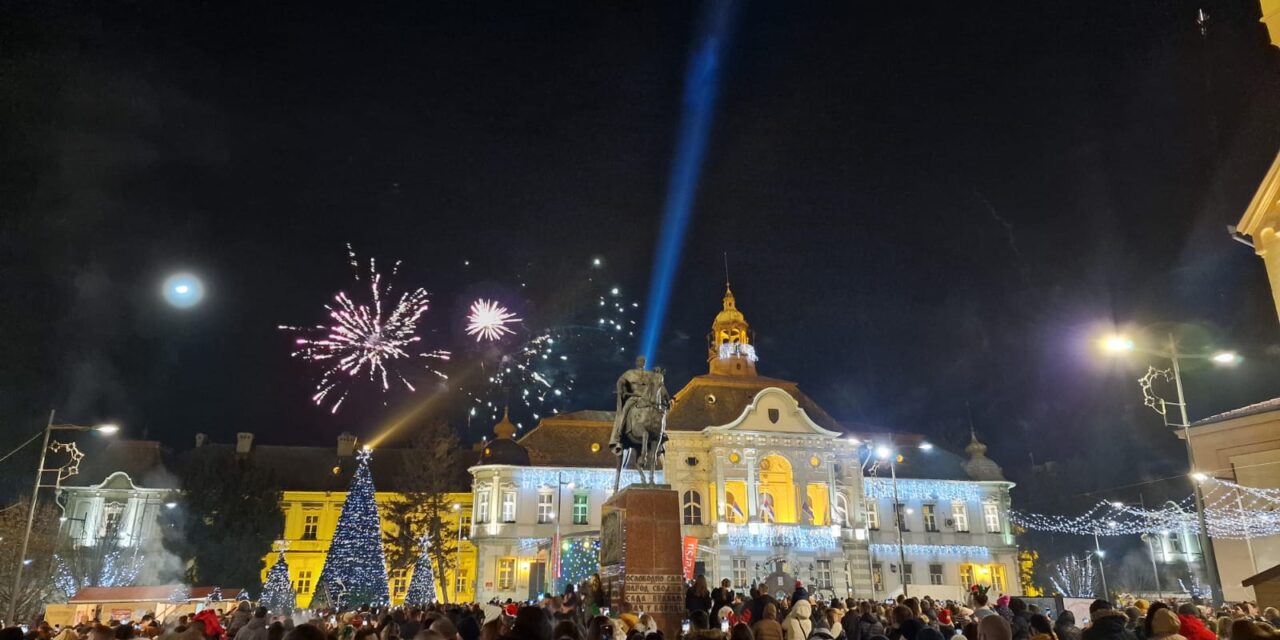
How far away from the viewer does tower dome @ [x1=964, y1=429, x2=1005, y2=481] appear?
5378 centimetres

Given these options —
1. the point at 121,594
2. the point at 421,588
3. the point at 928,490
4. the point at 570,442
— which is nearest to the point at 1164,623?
the point at 121,594

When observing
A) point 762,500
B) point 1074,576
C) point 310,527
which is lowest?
point 1074,576

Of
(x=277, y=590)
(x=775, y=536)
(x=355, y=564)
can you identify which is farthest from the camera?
(x=775, y=536)

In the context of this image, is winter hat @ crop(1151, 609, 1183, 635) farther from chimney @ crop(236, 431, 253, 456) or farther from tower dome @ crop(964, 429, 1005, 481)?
chimney @ crop(236, 431, 253, 456)

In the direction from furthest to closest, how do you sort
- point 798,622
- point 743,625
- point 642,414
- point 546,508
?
point 546,508, point 642,414, point 798,622, point 743,625

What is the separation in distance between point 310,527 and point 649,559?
46571 mm

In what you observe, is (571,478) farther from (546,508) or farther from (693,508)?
(693,508)

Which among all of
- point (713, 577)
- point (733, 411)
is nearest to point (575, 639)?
point (713, 577)

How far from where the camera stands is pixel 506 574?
46.2m

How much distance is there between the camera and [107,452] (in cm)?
5438

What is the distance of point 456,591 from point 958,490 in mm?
35463

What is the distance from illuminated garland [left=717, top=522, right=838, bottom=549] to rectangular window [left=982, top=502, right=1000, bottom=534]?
13.8 meters

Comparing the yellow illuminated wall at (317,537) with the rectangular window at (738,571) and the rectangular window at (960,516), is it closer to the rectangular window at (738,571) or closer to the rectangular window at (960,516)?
the rectangular window at (738,571)

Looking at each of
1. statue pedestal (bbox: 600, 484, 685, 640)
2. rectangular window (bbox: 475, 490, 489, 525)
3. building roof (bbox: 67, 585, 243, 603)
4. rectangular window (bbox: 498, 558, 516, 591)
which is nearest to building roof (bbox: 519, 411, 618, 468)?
rectangular window (bbox: 475, 490, 489, 525)
